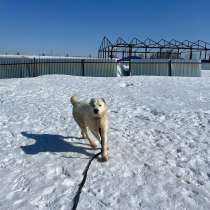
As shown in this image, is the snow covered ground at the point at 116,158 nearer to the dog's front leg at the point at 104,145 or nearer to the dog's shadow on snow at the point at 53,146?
the dog's shadow on snow at the point at 53,146

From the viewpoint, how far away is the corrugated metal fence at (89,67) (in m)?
22.0

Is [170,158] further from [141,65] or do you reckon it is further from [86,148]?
[141,65]

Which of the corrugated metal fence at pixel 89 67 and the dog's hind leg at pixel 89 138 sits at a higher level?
the corrugated metal fence at pixel 89 67

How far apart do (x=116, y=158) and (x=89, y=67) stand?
17.1m

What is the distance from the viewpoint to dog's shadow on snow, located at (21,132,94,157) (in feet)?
20.6

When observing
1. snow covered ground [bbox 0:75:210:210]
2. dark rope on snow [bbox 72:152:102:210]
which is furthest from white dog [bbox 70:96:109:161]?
snow covered ground [bbox 0:75:210:210]

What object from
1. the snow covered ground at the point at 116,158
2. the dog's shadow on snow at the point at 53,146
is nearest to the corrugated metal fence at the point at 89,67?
the snow covered ground at the point at 116,158

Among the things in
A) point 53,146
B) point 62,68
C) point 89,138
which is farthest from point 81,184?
point 62,68

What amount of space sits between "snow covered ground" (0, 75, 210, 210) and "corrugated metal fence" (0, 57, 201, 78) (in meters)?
11.4

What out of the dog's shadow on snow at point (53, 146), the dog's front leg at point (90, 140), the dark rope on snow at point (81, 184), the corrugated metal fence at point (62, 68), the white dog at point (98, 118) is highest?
the corrugated metal fence at point (62, 68)

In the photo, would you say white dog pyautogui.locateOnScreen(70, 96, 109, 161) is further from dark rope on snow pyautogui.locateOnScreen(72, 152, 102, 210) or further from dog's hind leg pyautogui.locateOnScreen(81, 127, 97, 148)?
dog's hind leg pyautogui.locateOnScreen(81, 127, 97, 148)

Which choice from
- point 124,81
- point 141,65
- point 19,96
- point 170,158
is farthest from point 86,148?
point 141,65

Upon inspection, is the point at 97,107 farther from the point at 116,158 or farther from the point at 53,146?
the point at 53,146

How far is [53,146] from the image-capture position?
6555 millimetres
